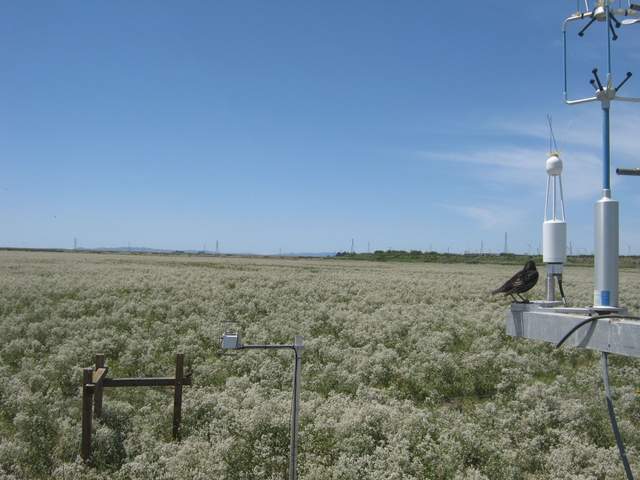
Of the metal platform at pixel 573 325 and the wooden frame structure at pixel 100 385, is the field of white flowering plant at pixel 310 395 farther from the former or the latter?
the metal platform at pixel 573 325

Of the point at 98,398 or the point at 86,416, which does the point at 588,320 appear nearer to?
the point at 86,416

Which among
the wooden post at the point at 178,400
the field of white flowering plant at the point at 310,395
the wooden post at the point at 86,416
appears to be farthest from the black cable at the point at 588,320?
the wooden post at the point at 178,400

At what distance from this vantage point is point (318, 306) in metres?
26.1

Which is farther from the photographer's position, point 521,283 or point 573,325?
point 521,283

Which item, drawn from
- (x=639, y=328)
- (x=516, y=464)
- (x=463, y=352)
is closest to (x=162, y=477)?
(x=516, y=464)

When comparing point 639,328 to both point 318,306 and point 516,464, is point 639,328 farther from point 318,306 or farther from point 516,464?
point 318,306

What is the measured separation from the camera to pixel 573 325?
3865mm

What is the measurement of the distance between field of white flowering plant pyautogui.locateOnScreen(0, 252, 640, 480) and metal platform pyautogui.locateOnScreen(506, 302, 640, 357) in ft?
18.2

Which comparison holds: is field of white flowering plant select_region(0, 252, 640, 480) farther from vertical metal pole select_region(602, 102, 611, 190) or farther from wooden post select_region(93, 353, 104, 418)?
vertical metal pole select_region(602, 102, 611, 190)

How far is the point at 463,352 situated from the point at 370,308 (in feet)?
29.3

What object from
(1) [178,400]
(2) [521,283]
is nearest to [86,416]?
(1) [178,400]

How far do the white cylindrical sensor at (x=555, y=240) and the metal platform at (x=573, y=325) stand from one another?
1.29 ft

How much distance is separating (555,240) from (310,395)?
9892mm

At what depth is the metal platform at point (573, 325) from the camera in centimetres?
347
